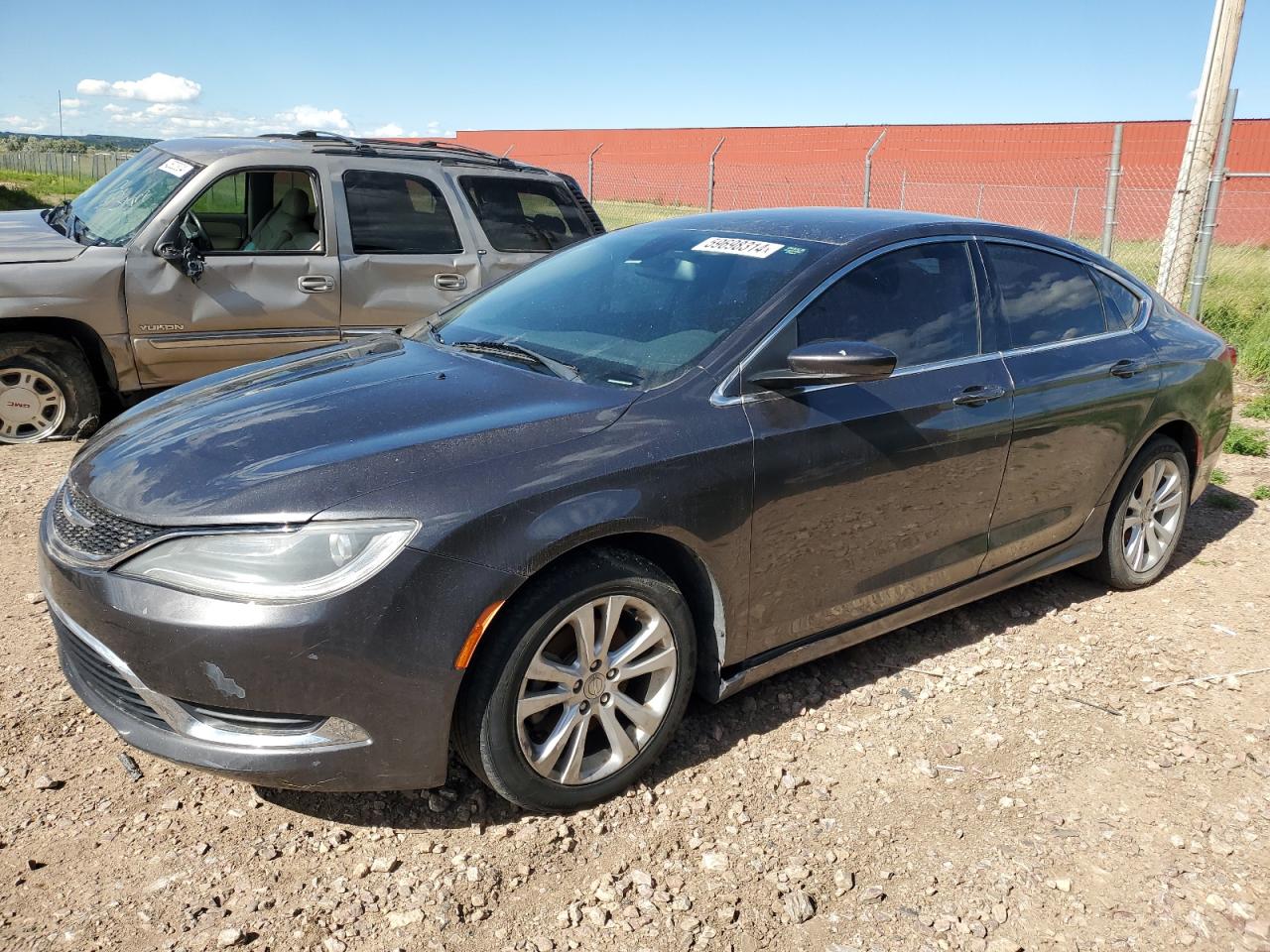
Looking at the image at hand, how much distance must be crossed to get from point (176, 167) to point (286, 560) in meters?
4.92

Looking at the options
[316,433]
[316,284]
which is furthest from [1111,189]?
[316,433]

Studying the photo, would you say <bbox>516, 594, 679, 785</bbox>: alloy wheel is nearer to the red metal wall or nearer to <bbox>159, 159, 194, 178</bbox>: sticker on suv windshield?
<bbox>159, 159, 194, 178</bbox>: sticker on suv windshield

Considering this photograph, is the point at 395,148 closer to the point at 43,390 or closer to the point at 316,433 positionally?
the point at 43,390

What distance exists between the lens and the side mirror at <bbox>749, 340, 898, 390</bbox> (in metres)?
3.12

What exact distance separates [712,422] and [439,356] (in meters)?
1.09

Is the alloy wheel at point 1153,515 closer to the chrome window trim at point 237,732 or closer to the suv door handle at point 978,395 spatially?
the suv door handle at point 978,395

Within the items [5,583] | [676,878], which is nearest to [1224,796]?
[676,878]

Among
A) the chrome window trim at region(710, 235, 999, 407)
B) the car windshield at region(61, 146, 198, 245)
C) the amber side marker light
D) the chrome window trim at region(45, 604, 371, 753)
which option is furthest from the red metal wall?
the chrome window trim at region(45, 604, 371, 753)

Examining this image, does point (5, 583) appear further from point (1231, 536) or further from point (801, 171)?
point (801, 171)

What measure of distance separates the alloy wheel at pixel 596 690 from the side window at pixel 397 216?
4.47 meters

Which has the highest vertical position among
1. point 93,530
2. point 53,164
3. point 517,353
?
point 517,353

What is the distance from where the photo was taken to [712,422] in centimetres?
309

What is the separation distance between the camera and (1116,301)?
15.0 feet

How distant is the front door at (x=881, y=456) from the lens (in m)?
3.25
